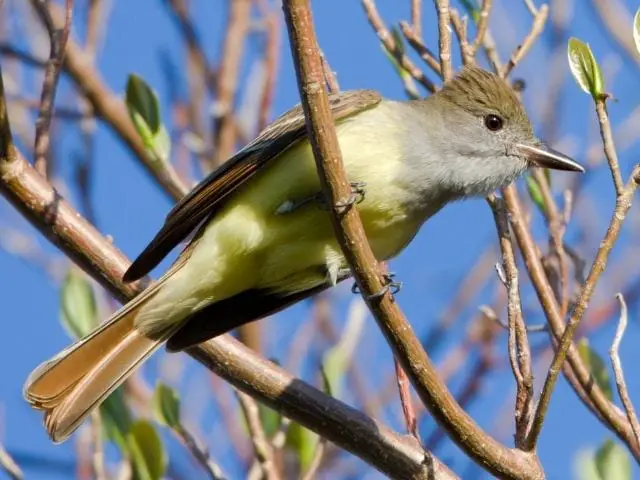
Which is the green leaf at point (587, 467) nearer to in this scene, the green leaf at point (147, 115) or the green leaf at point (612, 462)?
the green leaf at point (612, 462)

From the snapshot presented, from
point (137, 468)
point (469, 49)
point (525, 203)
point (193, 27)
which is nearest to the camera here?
point (137, 468)

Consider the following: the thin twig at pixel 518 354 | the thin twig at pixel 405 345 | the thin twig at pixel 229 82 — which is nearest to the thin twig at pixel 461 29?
the thin twig at pixel 518 354

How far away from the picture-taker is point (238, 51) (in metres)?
4.78

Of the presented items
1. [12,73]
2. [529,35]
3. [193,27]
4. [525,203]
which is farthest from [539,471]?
[12,73]

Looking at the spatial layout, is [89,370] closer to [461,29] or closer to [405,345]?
[405,345]

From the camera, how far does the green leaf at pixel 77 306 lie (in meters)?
3.57

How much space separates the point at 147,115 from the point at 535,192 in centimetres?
126

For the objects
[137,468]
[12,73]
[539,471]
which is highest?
[12,73]

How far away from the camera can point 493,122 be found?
3824 millimetres

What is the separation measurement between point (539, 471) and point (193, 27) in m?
3.19

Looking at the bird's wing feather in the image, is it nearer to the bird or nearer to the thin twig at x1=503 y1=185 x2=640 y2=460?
the bird

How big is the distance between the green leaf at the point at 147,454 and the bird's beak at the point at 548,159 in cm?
150

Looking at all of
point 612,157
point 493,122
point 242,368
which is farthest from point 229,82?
point 612,157

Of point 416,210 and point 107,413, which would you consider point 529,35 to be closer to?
point 416,210
